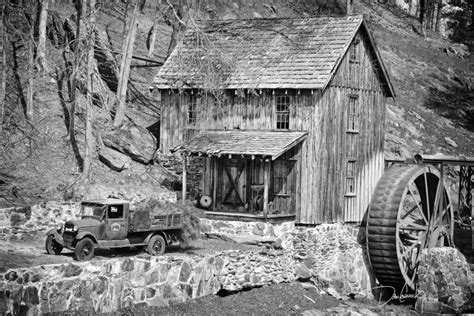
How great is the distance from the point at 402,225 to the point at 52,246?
15146 millimetres

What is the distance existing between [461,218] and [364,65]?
8608 millimetres

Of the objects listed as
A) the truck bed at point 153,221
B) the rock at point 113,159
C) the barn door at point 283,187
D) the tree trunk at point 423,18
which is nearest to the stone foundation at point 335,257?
the barn door at point 283,187

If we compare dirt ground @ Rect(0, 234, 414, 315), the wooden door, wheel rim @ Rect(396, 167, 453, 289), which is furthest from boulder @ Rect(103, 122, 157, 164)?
wheel rim @ Rect(396, 167, 453, 289)

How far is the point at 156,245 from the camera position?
25.6 meters

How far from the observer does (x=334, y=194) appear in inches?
1254

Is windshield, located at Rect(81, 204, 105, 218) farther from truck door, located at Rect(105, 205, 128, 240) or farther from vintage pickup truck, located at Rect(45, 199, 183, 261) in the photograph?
truck door, located at Rect(105, 205, 128, 240)

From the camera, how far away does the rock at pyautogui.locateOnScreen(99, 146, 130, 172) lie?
3353 cm

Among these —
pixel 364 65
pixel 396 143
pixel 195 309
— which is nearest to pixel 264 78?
pixel 364 65

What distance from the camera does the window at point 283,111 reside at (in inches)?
1264

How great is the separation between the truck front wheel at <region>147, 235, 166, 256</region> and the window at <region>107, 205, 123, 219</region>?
4.51 ft

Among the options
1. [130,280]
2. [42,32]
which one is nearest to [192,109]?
[42,32]

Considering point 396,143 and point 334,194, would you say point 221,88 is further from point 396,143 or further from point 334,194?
point 396,143

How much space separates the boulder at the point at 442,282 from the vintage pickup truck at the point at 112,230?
32.6 ft

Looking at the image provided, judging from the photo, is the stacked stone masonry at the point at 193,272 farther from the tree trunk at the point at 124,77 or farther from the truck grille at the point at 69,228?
the tree trunk at the point at 124,77
